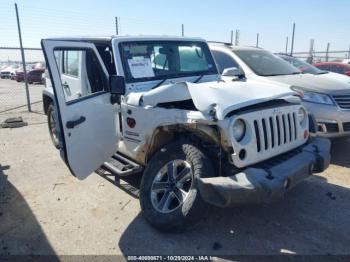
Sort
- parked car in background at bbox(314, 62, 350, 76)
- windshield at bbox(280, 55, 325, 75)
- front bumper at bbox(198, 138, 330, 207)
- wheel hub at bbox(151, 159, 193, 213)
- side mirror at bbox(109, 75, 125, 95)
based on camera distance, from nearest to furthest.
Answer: front bumper at bbox(198, 138, 330, 207), wheel hub at bbox(151, 159, 193, 213), side mirror at bbox(109, 75, 125, 95), windshield at bbox(280, 55, 325, 75), parked car in background at bbox(314, 62, 350, 76)

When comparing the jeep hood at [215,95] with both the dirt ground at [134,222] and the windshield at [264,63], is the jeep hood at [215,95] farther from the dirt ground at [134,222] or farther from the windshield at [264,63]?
the windshield at [264,63]

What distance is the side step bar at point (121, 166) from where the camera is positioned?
13.3 ft

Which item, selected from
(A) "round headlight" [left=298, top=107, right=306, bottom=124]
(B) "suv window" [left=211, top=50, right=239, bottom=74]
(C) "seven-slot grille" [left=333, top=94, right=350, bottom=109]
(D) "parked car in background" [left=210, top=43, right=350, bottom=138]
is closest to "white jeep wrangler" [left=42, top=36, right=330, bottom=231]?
(A) "round headlight" [left=298, top=107, right=306, bottom=124]

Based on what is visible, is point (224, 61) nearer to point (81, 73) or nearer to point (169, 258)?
point (81, 73)

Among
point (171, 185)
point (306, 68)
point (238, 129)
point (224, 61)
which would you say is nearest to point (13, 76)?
point (224, 61)

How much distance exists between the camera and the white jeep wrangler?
3.09 m

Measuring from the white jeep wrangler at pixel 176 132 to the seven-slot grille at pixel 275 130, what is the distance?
0.01 m

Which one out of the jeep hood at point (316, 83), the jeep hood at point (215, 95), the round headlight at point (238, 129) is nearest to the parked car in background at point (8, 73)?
the jeep hood at point (316, 83)

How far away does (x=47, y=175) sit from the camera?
16.7ft

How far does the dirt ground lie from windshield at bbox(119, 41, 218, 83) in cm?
154

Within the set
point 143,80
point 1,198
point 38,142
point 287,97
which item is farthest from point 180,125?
point 38,142

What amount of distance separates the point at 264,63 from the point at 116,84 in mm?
3955

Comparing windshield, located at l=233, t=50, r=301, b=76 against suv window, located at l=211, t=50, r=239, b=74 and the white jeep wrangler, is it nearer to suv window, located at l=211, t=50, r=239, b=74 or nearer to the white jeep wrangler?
suv window, located at l=211, t=50, r=239, b=74

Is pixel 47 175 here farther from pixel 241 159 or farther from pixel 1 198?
pixel 241 159
